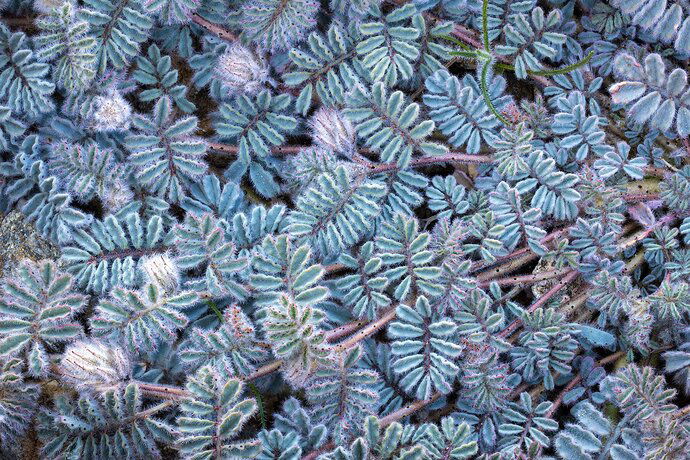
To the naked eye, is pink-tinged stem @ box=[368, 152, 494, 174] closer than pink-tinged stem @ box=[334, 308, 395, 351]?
No

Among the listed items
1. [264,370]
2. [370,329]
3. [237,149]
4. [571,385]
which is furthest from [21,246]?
[571,385]

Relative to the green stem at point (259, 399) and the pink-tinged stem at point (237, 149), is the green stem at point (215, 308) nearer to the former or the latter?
the green stem at point (259, 399)

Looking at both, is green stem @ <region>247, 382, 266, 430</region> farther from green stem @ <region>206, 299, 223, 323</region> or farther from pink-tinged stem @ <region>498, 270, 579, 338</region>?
pink-tinged stem @ <region>498, 270, 579, 338</region>

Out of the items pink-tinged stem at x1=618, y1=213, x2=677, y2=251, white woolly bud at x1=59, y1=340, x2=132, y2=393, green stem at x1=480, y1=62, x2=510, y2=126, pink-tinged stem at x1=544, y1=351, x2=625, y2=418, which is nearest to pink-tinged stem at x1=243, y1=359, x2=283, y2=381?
white woolly bud at x1=59, y1=340, x2=132, y2=393

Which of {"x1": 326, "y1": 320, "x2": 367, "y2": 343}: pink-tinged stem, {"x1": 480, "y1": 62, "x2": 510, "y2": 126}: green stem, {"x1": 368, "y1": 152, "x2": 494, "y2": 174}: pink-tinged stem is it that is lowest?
{"x1": 326, "y1": 320, "x2": 367, "y2": 343}: pink-tinged stem

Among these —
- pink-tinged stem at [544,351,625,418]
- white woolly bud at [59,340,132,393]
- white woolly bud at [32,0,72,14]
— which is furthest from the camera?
white woolly bud at [32,0,72,14]

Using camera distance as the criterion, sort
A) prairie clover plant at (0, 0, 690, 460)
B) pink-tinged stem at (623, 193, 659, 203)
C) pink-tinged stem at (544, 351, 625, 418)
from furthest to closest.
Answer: pink-tinged stem at (623, 193, 659, 203)
pink-tinged stem at (544, 351, 625, 418)
prairie clover plant at (0, 0, 690, 460)

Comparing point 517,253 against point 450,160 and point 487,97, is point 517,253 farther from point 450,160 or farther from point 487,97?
point 487,97

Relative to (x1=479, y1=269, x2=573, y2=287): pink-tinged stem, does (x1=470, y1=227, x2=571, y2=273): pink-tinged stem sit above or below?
above
